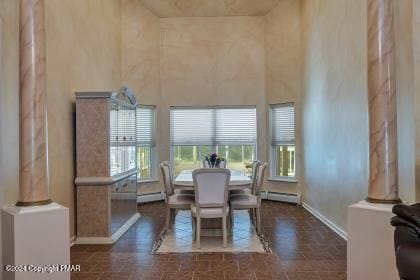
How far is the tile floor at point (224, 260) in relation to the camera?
11.0 feet

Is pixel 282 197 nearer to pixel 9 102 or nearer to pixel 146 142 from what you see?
pixel 146 142

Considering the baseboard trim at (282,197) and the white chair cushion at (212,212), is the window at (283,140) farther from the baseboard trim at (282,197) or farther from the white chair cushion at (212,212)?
the white chair cushion at (212,212)

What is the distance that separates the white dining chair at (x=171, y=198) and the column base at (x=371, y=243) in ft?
7.75

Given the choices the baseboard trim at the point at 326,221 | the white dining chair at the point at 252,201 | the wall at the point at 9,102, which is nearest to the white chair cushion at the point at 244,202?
the white dining chair at the point at 252,201

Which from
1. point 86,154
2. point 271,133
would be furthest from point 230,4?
point 86,154

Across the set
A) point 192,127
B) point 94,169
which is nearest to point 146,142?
point 192,127

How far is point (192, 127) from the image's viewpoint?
7766mm

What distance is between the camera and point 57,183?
4.06 meters

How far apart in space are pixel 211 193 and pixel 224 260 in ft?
2.60

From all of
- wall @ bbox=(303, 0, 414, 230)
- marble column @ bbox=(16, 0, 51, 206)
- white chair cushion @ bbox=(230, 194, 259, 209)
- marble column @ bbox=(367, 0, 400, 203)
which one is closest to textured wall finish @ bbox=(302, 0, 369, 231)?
wall @ bbox=(303, 0, 414, 230)

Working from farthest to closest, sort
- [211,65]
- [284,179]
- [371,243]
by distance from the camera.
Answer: [211,65]
[284,179]
[371,243]

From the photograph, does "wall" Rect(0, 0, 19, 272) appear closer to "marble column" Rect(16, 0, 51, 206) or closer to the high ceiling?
"marble column" Rect(16, 0, 51, 206)

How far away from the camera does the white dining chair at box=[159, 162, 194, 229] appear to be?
476 cm

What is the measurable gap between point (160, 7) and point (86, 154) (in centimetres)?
417
